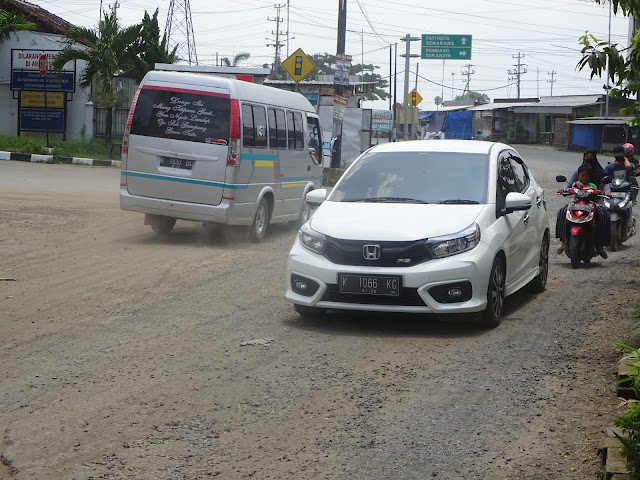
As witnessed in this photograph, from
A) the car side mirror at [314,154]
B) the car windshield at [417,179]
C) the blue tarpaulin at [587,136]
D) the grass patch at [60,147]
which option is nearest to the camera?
the car windshield at [417,179]

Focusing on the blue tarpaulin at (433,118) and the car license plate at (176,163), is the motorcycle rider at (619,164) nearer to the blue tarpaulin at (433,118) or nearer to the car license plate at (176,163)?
the car license plate at (176,163)

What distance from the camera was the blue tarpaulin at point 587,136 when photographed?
6138 centimetres

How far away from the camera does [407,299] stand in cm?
779

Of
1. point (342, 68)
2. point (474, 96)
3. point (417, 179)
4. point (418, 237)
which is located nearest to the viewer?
point (418, 237)

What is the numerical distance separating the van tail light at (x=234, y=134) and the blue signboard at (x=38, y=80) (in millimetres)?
23747

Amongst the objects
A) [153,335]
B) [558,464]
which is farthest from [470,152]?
[558,464]

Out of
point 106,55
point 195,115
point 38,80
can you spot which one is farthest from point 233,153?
point 38,80

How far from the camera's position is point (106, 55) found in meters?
33.6

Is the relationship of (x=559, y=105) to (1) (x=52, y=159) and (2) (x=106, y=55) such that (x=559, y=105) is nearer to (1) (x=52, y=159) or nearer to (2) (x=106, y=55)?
(2) (x=106, y=55)

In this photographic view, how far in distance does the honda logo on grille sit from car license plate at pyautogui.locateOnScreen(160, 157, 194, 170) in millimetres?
6114

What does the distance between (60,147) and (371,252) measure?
26.1 meters

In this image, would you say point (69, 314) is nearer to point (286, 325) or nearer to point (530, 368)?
point (286, 325)

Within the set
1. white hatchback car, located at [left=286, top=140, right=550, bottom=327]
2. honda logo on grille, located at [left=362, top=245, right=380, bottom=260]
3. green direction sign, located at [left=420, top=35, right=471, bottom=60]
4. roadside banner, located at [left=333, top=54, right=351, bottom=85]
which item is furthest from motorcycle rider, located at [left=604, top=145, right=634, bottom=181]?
green direction sign, located at [left=420, top=35, right=471, bottom=60]

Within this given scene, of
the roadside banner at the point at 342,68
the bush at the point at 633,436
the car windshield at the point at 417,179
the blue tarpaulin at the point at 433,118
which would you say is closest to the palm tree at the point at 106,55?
the roadside banner at the point at 342,68
